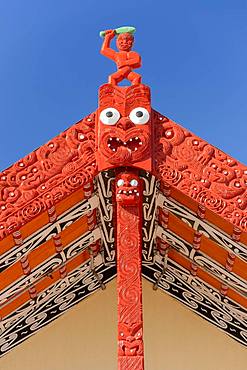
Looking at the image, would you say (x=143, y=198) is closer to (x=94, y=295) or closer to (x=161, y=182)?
(x=161, y=182)

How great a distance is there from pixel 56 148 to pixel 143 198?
65 cm

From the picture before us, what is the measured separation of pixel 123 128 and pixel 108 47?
581mm

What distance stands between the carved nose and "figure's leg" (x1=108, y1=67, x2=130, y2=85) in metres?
0.27

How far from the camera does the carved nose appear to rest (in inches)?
167

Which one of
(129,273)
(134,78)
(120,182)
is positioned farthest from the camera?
(134,78)

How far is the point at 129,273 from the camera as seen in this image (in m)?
4.15

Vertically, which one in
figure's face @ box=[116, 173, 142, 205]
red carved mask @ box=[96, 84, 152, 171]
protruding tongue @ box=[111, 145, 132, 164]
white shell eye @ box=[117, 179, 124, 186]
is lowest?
figure's face @ box=[116, 173, 142, 205]

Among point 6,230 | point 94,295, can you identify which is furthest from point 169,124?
point 94,295

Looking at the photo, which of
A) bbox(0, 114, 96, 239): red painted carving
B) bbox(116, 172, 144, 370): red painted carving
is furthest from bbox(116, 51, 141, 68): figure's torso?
bbox(116, 172, 144, 370): red painted carving

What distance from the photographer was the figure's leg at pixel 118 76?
Answer: 4.39 metres

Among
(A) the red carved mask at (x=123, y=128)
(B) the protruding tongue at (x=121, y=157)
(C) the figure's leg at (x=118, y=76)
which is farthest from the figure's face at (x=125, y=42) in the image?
(B) the protruding tongue at (x=121, y=157)

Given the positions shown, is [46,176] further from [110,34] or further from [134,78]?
[110,34]

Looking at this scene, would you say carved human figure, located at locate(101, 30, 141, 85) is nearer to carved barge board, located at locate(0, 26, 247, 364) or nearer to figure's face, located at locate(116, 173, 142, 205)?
carved barge board, located at locate(0, 26, 247, 364)

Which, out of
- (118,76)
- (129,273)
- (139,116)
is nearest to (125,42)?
(118,76)
